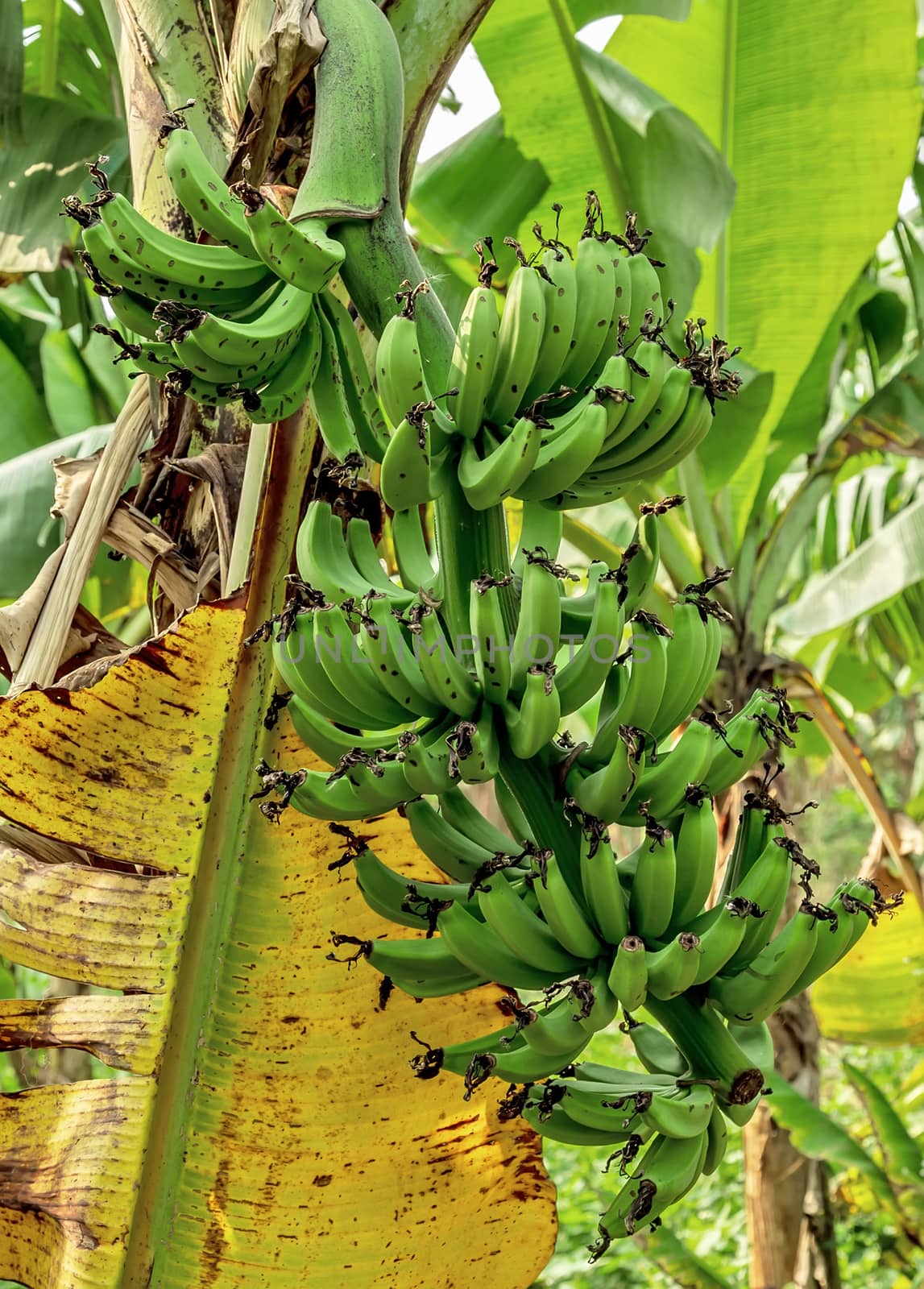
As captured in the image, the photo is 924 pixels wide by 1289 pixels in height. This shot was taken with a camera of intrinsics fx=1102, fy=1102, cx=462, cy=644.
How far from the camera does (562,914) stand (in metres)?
0.78

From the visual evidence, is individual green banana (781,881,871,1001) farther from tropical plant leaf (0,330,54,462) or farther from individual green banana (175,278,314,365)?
tropical plant leaf (0,330,54,462)

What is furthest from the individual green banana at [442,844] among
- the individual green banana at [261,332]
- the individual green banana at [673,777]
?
the individual green banana at [261,332]

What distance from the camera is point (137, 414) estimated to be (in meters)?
1.20

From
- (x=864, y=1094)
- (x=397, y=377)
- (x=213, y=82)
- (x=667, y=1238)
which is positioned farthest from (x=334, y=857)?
(x=864, y=1094)

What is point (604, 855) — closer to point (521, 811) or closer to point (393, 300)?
point (521, 811)

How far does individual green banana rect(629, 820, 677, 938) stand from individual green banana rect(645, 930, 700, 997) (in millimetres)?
31

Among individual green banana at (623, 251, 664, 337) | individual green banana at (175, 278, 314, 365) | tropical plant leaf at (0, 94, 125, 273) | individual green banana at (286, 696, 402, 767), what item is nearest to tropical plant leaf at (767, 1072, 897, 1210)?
individual green banana at (286, 696, 402, 767)

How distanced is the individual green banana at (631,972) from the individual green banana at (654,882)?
1.9 inches

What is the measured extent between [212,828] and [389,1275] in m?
0.44

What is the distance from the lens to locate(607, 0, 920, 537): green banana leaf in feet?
6.75

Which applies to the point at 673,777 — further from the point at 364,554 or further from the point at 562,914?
the point at 364,554

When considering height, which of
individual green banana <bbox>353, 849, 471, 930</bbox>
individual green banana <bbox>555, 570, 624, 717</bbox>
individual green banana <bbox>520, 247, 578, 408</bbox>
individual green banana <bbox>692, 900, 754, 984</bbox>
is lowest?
individual green banana <bbox>692, 900, 754, 984</bbox>

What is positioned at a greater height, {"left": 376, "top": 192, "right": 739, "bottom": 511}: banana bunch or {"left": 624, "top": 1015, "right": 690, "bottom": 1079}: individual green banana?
{"left": 376, "top": 192, "right": 739, "bottom": 511}: banana bunch

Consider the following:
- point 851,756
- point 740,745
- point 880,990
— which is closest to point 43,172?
point 740,745
